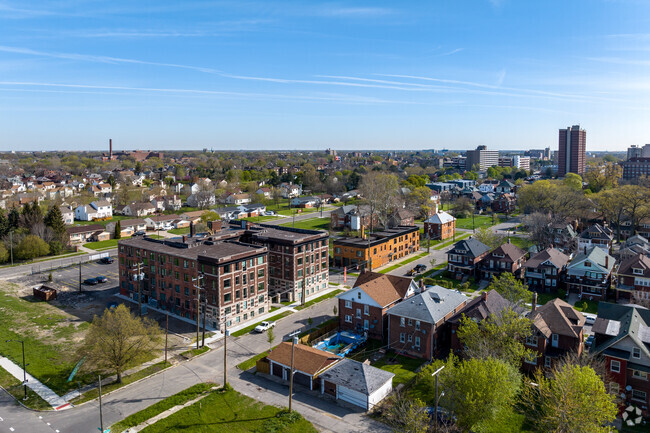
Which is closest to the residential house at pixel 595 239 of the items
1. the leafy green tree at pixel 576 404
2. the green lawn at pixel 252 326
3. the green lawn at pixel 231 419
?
the green lawn at pixel 252 326

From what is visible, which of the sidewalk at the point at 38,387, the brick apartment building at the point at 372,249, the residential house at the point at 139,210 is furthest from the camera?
the residential house at the point at 139,210

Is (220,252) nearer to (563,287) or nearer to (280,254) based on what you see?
(280,254)

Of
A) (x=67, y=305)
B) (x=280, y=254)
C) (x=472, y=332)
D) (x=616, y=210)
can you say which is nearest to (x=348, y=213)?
(x=280, y=254)

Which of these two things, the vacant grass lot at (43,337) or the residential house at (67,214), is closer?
the vacant grass lot at (43,337)

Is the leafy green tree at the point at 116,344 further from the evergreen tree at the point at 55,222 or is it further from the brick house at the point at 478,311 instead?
the evergreen tree at the point at 55,222

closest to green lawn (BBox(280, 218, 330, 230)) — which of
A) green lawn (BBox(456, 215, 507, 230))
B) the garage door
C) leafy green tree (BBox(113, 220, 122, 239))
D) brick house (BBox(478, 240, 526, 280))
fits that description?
green lawn (BBox(456, 215, 507, 230))

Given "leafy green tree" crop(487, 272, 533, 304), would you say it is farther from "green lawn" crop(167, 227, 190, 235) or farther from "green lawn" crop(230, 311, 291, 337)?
"green lawn" crop(167, 227, 190, 235)

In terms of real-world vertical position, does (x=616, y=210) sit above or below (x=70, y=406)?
above
